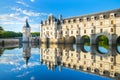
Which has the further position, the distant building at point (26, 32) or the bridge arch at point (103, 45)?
the distant building at point (26, 32)

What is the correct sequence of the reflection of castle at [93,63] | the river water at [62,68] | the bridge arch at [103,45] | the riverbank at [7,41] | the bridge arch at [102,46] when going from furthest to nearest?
the riverbank at [7,41]
the bridge arch at [103,45]
the bridge arch at [102,46]
the reflection of castle at [93,63]
the river water at [62,68]

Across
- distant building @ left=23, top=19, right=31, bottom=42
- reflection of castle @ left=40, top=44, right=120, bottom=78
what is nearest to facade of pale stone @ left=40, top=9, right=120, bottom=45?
distant building @ left=23, top=19, right=31, bottom=42

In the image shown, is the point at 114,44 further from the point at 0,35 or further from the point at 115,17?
the point at 0,35

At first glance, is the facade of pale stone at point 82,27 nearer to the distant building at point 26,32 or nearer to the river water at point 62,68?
the distant building at point 26,32

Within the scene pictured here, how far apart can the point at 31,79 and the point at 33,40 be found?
6548 cm

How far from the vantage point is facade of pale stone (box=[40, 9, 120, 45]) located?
3553 centimetres

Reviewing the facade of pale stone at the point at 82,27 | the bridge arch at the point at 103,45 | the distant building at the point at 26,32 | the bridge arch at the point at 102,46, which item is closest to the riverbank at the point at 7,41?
the distant building at the point at 26,32

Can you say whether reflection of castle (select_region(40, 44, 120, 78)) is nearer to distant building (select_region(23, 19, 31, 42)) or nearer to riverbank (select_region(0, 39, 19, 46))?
riverbank (select_region(0, 39, 19, 46))

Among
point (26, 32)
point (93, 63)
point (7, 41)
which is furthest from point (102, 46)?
point (26, 32)

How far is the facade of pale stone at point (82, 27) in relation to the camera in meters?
35.5

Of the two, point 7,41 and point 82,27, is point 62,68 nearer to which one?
point 82,27

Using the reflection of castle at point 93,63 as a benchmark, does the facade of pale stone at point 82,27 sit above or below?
above

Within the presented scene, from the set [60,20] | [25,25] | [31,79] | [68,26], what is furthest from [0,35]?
[31,79]

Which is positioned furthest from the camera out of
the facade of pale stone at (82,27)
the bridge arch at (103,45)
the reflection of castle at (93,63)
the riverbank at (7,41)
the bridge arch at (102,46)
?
the riverbank at (7,41)
